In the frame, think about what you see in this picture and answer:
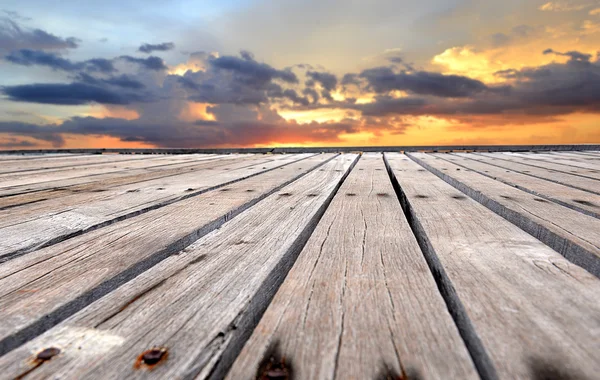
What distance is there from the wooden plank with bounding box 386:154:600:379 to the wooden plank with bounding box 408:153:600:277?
75 millimetres

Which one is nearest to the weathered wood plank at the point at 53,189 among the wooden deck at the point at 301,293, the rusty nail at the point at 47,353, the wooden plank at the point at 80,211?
the wooden plank at the point at 80,211

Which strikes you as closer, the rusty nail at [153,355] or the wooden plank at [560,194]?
the rusty nail at [153,355]

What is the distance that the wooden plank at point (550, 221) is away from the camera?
104 centimetres

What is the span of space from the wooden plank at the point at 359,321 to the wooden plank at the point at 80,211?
83cm

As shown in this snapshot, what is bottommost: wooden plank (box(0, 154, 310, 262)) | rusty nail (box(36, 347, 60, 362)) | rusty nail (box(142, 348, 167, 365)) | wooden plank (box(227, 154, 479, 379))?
rusty nail (box(36, 347, 60, 362))

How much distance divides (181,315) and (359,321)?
1.08 feet

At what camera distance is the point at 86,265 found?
0.98 metres

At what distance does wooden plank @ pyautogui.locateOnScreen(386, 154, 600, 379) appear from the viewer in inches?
22.5

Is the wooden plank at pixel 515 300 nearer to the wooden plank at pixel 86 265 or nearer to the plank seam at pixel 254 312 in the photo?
the plank seam at pixel 254 312

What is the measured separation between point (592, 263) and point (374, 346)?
74cm

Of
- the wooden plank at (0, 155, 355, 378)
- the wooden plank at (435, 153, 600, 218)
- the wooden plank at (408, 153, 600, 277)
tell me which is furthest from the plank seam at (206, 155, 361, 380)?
the wooden plank at (435, 153, 600, 218)

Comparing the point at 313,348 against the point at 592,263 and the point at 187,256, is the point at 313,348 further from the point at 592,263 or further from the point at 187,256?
the point at 592,263

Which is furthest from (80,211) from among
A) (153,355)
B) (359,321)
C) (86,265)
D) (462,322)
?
(462,322)

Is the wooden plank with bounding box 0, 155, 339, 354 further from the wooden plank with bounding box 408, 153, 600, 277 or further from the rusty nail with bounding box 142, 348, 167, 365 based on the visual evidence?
the wooden plank with bounding box 408, 153, 600, 277
